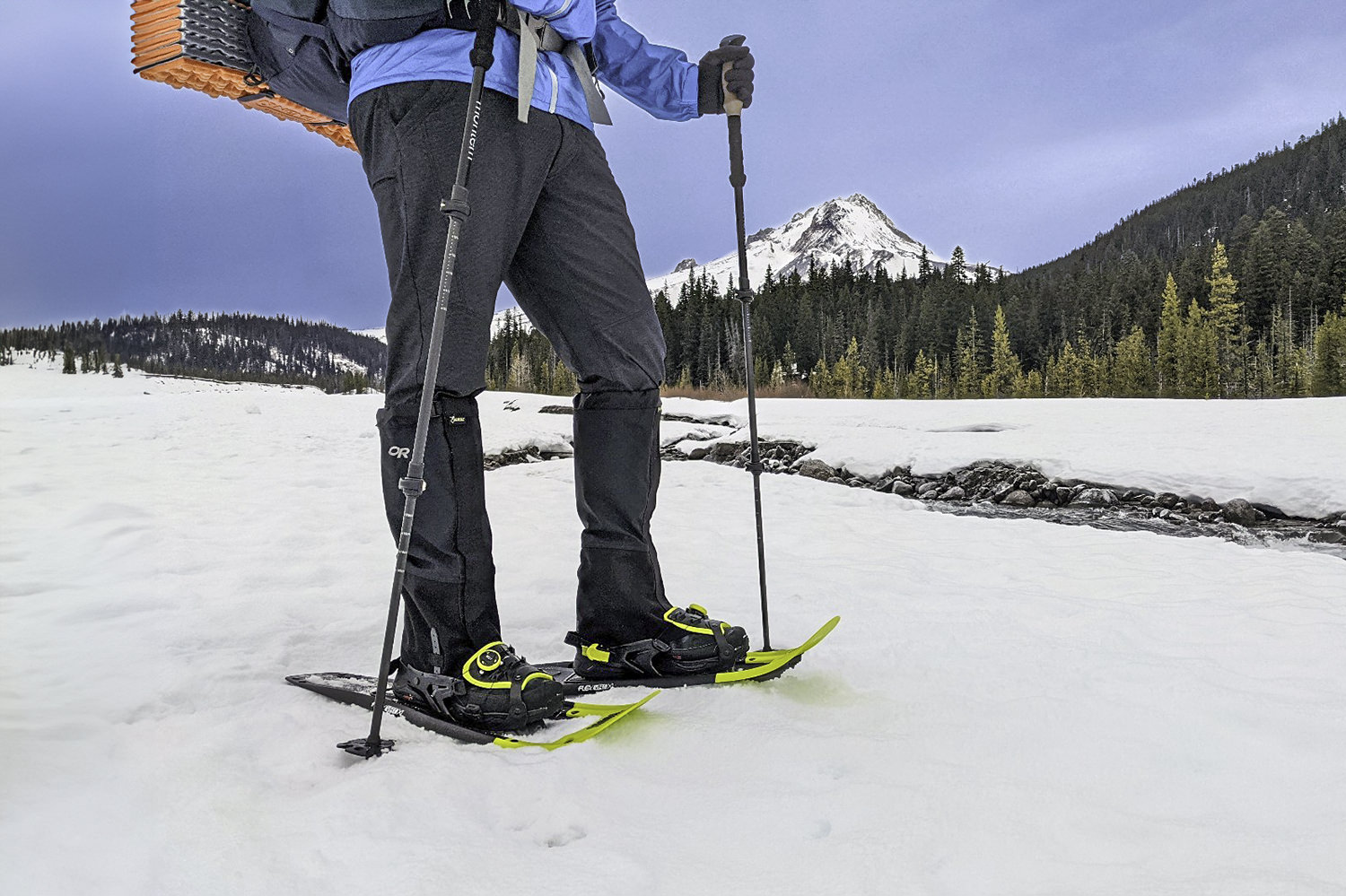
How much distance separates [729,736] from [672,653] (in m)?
0.37

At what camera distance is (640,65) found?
2.06m

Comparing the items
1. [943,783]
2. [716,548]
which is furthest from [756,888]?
[716,548]

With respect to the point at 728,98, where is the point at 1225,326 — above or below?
above

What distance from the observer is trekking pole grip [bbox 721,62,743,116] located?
2051 millimetres

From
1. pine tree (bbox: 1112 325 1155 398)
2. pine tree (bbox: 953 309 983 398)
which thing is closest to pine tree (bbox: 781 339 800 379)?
pine tree (bbox: 953 309 983 398)

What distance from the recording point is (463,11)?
5.12 ft

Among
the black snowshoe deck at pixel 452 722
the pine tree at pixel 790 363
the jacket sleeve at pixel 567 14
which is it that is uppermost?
the pine tree at pixel 790 363

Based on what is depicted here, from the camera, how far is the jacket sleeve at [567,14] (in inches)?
60.6

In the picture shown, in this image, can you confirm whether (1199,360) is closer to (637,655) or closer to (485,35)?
(637,655)

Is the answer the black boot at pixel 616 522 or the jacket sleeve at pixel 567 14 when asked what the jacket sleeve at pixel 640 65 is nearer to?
the jacket sleeve at pixel 567 14

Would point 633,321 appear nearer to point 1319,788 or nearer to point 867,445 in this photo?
point 1319,788

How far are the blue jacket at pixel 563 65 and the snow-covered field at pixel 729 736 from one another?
4.63 feet

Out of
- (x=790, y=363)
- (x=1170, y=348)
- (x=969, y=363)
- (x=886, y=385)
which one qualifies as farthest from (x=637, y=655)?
(x=790, y=363)

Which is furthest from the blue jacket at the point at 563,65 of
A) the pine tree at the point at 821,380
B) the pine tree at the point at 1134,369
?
the pine tree at the point at 821,380
